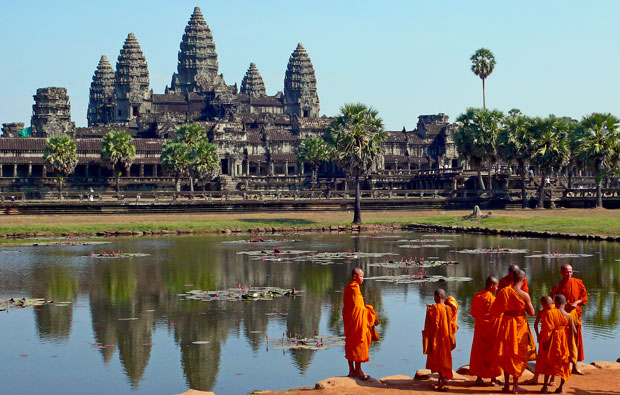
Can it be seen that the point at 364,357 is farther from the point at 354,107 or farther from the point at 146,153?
the point at 146,153

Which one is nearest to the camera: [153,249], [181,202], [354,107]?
[153,249]

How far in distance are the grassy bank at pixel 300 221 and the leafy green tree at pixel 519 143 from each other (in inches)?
216

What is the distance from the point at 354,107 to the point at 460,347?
153ft

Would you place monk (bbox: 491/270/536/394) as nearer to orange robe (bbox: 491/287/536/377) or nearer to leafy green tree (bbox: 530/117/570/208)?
orange robe (bbox: 491/287/536/377)

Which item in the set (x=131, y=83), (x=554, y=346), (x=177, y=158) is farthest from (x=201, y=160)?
(x=554, y=346)

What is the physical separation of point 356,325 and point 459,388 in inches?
85.5

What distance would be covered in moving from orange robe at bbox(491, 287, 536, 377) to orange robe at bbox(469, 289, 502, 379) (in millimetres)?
124

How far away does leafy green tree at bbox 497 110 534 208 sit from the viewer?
82438mm

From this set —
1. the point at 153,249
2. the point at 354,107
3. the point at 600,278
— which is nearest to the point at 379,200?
the point at 354,107

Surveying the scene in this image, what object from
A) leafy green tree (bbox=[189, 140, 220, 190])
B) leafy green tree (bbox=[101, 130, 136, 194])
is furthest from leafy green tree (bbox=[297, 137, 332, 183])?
leafy green tree (bbox=[101, 130, 136, 194])

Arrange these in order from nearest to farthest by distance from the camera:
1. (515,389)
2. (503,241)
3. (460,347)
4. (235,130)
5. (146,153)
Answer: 1. (515,389)
2. (460,347)
3. (503,241)
4. (146,153)
5. (235,130)

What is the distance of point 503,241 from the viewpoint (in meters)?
53.2

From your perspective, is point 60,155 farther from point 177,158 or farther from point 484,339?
point 484,339

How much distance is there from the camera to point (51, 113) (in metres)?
156
